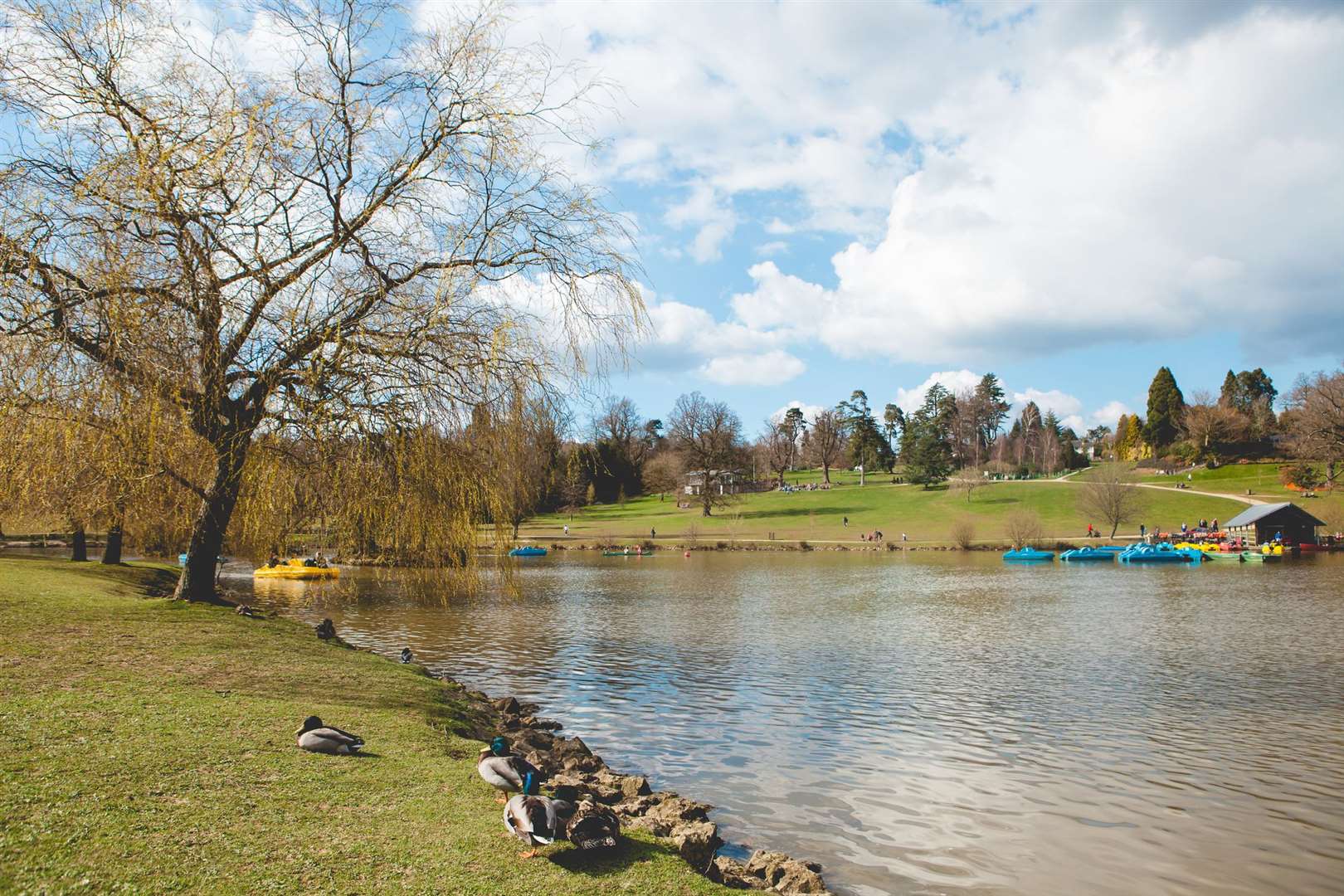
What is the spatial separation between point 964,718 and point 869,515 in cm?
7345

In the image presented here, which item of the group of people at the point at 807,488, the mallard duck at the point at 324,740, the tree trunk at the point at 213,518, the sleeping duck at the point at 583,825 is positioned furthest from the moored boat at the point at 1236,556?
the mallard duck at the point at 324,740

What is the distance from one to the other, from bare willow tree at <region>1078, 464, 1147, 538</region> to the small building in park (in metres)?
9.98

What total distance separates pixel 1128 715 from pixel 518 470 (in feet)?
36.5

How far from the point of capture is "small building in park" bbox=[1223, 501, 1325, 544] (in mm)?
56469

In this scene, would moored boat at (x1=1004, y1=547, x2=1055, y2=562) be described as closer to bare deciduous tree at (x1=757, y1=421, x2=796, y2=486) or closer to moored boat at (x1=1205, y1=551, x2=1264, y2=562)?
moored boat at (x1=1205, y1=551, x2=1264, y2=562)

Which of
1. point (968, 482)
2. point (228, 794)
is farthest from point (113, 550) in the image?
point (968, 482)

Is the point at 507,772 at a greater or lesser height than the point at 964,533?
lesser

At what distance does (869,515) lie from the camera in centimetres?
8512

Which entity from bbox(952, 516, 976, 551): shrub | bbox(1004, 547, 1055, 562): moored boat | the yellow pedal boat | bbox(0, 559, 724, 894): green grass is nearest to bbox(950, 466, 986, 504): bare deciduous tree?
bbox(952, 516, 976, 551): shrub

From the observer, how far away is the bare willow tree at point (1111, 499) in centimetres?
6750

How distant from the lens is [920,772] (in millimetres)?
10578

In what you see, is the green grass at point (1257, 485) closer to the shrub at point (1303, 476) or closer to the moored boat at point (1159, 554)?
the shrub at point (1303, 476)

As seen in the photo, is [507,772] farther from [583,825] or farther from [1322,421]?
[1322,421]

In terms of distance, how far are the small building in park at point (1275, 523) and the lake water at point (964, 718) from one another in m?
30.4
